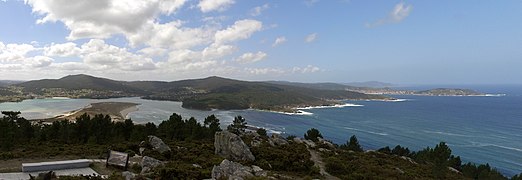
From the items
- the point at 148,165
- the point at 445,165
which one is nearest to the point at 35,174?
the point at 148,165

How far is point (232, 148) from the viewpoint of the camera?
1384 inches

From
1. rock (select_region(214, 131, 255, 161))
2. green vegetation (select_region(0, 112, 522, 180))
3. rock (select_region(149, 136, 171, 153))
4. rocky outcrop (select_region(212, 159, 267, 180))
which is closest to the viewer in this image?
rocky outcrop (select_region(212, 159, 267, 180))

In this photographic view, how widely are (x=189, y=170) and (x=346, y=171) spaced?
18282 mm

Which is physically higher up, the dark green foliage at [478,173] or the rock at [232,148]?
the rock at [232,148]

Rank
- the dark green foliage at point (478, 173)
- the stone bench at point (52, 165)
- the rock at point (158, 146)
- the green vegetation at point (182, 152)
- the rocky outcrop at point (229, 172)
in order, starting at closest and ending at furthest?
the rocky outcrop at point (229, 172) → the stone bench at point (52, 165) → the green vegetation at point (182, 152) → the rock at point (158, 146) → the dark green foliage at point (478, 173)

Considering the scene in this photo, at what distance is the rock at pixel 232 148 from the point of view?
34.5 m

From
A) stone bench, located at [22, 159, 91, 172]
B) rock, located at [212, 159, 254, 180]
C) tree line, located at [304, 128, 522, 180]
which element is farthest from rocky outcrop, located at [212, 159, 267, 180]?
tree line, located at [304, 128, 522, 180]

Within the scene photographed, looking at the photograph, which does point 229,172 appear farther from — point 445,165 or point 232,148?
point 445,165

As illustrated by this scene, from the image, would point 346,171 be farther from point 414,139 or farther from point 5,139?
point 414,139

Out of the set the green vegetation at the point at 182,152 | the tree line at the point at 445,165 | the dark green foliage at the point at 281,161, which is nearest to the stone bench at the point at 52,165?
the green vegetation at the point at 182,152

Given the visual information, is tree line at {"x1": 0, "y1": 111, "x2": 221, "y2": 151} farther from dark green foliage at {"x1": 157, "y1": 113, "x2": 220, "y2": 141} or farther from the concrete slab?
the concrete slab

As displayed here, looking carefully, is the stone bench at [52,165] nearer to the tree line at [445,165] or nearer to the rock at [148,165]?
the rock at [148,165]

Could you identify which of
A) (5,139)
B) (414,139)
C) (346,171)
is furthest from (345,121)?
(5,139)

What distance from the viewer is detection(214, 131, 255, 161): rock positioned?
113 ft
